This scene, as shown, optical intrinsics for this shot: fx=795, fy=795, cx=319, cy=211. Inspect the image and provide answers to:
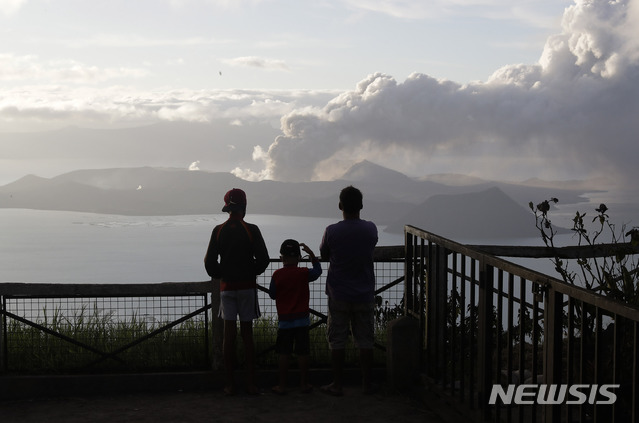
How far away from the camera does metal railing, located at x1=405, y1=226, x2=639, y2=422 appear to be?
4522mm

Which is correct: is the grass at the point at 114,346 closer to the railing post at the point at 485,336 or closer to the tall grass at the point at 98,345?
the tall grass at the point at 98,345

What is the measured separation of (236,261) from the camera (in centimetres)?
752

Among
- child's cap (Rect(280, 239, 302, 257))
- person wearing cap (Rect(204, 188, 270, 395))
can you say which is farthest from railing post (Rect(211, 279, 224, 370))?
child's cap (Rect(280, 239, 302, 257))

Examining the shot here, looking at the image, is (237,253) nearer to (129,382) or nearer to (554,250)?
(129,382)

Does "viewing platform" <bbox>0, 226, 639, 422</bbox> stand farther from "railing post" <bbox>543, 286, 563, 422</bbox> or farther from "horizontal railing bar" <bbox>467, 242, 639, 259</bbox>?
"railing post" <bbox>543, 286, 563, 422</bbox>

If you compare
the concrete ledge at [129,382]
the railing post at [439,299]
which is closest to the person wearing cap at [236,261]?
the concrete ledge at [129,382]

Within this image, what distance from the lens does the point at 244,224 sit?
7.59m

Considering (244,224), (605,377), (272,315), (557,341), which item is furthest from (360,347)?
(557,341)

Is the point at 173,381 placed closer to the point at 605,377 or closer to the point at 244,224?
the point at 244,224

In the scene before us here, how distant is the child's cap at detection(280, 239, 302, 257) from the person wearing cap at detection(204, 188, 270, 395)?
0.18 meters

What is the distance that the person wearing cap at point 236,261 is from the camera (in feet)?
24.7

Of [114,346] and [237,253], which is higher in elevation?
[237,253]

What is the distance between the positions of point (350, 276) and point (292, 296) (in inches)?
24.0

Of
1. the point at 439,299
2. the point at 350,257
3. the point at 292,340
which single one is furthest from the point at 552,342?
the point at 292,340
